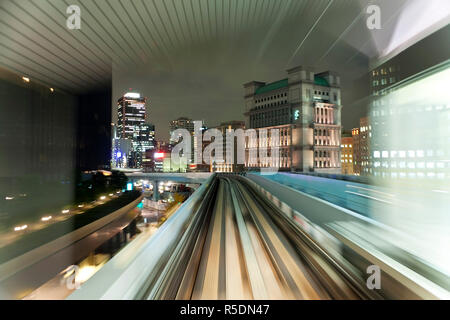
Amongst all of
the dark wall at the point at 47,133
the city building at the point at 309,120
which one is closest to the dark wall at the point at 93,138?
the dark wall at the point at 47,133

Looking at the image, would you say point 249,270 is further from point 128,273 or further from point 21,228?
point 21,228

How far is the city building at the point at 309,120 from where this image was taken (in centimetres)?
4988

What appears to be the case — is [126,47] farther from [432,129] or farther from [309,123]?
[309,123]

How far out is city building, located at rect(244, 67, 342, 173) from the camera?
164ft

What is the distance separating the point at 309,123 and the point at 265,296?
52692 mm

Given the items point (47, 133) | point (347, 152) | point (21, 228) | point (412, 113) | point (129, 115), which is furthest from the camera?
point (129, 115)

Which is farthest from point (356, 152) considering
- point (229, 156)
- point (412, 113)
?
point (412, 113)

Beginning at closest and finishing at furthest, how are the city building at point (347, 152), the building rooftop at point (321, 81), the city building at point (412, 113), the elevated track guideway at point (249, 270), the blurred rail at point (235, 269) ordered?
the blurred rail at point (235, 269) → the elevated track guideway at point (249, 270) → the city building at point (412, 113) → the building rooftop at point (321, 81) → the city building at point (347, 152)

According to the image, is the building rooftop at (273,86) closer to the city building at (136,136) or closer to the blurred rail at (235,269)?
the blurred rail at (235,269)

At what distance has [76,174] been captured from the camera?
2198cm

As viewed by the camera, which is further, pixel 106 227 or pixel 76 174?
pixel 76 174

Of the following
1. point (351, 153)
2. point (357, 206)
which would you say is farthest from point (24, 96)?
point (351, 153)

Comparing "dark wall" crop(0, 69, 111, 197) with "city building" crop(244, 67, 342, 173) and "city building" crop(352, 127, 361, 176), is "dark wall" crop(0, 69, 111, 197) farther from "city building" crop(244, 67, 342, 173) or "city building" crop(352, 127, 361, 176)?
"city building" crop(352, 127, 361, 176)

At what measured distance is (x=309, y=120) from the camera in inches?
2003
